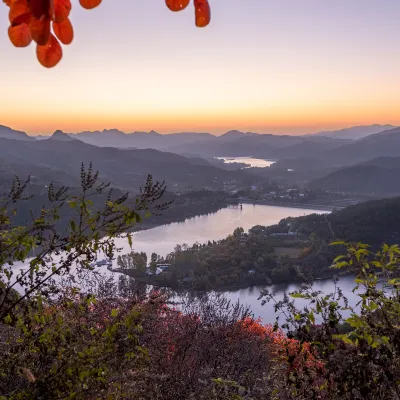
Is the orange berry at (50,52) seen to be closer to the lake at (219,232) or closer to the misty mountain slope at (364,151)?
the lake at (219,232)

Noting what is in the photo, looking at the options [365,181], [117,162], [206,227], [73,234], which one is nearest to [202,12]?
[73,234]

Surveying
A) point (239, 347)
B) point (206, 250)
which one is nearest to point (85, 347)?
point (239, 347)

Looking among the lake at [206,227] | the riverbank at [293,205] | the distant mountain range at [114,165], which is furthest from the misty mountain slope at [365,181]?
the lake at [206,227]

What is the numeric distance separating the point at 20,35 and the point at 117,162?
125708mm

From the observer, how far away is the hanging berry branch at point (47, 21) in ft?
1.51

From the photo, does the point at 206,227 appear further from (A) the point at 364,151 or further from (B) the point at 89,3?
(A) the point at 364,151

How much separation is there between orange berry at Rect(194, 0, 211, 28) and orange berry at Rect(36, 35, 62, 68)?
0.20m

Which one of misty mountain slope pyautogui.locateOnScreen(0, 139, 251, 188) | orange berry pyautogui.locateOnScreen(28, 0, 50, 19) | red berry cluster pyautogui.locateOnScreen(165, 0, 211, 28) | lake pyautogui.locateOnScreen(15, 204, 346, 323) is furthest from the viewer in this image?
misty mountain slope pyautogui.locateOnScreen(0, 139, 251, 188)

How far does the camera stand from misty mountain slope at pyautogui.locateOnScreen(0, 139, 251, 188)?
353 feet

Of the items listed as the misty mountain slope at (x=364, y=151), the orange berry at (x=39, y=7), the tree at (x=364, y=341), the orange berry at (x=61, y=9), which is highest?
the orange berry at (x=61, y=9)

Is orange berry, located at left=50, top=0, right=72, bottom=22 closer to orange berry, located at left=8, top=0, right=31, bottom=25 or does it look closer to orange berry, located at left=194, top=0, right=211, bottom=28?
orange berry, located at left=8, top=0, right=31, bottom=25

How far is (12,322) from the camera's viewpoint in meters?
1.97

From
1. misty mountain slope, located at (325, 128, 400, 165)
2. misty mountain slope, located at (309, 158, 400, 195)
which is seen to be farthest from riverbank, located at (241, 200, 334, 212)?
misty mountain slope, located at (325, 128, 400, 165)

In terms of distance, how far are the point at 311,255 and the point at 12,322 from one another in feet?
136
